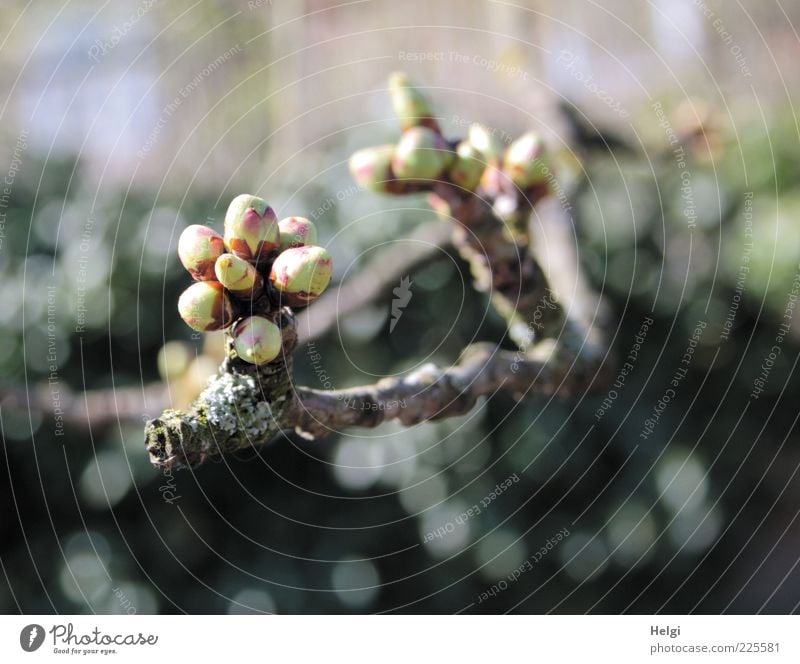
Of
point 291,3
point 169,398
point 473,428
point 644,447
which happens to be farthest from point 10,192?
point 644,447

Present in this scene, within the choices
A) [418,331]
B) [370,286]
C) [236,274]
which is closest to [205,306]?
[236,274]

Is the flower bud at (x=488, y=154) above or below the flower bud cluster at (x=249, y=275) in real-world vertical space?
above

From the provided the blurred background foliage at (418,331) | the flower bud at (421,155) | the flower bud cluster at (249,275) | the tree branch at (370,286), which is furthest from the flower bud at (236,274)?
the blurred background foliage at (418,331)

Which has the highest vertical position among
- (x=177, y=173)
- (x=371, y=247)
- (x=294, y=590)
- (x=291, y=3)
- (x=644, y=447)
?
(x=291, y=3)

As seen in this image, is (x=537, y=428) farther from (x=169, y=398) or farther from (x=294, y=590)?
(x=169, y=398)

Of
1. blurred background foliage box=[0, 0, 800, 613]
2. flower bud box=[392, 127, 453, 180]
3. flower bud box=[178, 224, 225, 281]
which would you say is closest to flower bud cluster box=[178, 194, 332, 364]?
flower bud box=[178, 224, 225, 281]

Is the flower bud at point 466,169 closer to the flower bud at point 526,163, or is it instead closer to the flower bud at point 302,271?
the flower bud at point 526,163

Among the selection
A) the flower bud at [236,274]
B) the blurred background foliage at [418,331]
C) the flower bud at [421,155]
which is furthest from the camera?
the blurred background foliage at [418,331]
